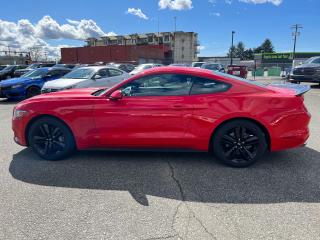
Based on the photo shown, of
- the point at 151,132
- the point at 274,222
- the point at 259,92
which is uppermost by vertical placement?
the point at 259,92

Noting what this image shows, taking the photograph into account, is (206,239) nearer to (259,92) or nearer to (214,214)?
(214,214)

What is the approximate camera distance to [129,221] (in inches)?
111

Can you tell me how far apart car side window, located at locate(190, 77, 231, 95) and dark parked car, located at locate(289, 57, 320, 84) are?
43.0ft

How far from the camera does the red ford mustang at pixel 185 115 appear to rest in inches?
156

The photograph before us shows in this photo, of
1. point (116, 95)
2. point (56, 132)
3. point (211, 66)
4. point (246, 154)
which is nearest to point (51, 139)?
point (56, 132)

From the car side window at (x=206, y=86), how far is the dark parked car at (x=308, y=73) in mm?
13119

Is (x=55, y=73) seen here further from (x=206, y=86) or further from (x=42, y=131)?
(x=206, y=86)

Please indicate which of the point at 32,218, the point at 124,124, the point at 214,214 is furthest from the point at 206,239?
the point at 124,124

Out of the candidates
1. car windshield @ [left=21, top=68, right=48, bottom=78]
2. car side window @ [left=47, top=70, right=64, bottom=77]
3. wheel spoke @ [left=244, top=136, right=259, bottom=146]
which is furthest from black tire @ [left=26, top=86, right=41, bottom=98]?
wheel spoke @ [left=244, top=136, right=259, bottom=146]

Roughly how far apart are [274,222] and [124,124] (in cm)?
235

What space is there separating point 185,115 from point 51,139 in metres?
2.16

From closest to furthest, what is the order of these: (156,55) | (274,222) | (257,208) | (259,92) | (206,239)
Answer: (206,239) < (274,222) < (257,208) < (259,92) < (156,55)

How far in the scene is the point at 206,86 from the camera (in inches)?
161

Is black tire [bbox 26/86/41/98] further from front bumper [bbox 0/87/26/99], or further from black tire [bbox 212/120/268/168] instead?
black tire [bbox 212/120/268/168]
